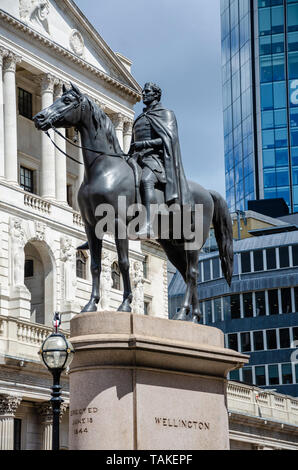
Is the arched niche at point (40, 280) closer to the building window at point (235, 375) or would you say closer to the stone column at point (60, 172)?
the stone column at point (60, 172)

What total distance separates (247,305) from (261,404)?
22.9m

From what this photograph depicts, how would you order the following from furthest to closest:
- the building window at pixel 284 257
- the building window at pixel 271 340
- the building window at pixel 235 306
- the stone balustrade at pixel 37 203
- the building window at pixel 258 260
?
the building window at pixel 258 260 → the building window at pixel 235 306 → the building window at pixel 284 257 → the building window at pixel 271 340 → the stone balustrade at pixel 37 203

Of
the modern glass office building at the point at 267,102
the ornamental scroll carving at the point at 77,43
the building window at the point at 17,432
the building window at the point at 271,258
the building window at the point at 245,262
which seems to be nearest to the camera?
the building window at the point at 17,432

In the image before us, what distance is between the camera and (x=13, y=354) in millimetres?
47656

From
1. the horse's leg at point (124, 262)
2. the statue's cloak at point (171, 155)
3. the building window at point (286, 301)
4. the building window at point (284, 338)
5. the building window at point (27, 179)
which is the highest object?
the building window at point (27, 179)

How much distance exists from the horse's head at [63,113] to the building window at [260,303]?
6903 cm

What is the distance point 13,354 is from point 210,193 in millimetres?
30207

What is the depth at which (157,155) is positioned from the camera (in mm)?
17766

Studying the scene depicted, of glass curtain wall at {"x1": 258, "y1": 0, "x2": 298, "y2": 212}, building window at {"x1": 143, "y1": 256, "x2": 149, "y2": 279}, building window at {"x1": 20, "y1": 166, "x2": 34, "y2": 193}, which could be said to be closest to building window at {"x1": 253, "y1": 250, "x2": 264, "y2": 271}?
building window at {"x1": 143, "y1": 256, "x2": 149, "y2": 279}

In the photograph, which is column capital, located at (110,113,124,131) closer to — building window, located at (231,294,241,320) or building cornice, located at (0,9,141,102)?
building cornice, located at (0,9,141,102)

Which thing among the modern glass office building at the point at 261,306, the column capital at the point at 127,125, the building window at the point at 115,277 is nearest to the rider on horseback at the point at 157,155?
the building window at the point at 115,277

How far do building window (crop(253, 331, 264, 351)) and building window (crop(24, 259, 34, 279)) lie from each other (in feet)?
92.7

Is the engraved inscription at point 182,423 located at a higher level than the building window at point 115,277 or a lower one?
lower

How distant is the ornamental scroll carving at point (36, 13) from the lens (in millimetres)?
60938
